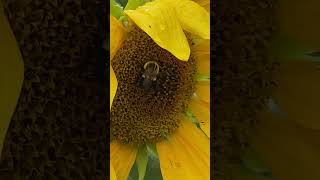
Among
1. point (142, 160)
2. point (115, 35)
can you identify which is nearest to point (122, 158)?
point (142, 160)

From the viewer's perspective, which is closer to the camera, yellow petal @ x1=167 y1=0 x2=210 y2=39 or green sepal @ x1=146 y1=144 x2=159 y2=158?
yellow petal @ x1=167 y1=0 x2=210 y2=39


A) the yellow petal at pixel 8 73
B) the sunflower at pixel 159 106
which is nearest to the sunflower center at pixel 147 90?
the sunflower at pixel 159 106

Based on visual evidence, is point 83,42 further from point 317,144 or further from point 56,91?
point 317,144

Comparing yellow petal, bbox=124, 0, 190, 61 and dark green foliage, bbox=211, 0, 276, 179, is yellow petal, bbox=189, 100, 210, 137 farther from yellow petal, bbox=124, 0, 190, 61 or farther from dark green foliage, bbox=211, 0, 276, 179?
yellow petal, bbox=124, 0, 190, 61

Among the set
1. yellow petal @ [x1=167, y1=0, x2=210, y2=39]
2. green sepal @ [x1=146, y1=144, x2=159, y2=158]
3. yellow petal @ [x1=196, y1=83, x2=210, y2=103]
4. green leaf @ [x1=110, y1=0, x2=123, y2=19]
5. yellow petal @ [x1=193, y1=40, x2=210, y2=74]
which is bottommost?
green sepal @ [x1=146, y1=144, x2=159, y2=158]

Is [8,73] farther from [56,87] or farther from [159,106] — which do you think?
[159,106]

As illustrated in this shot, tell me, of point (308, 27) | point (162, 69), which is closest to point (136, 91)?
point (162, 69)

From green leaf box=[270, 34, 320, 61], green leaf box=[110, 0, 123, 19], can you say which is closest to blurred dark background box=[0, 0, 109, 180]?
green leaf box=[110, 0, 123, 19]

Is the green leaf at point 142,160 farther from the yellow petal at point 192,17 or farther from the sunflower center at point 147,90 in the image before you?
the yellow petal at point 192,17
